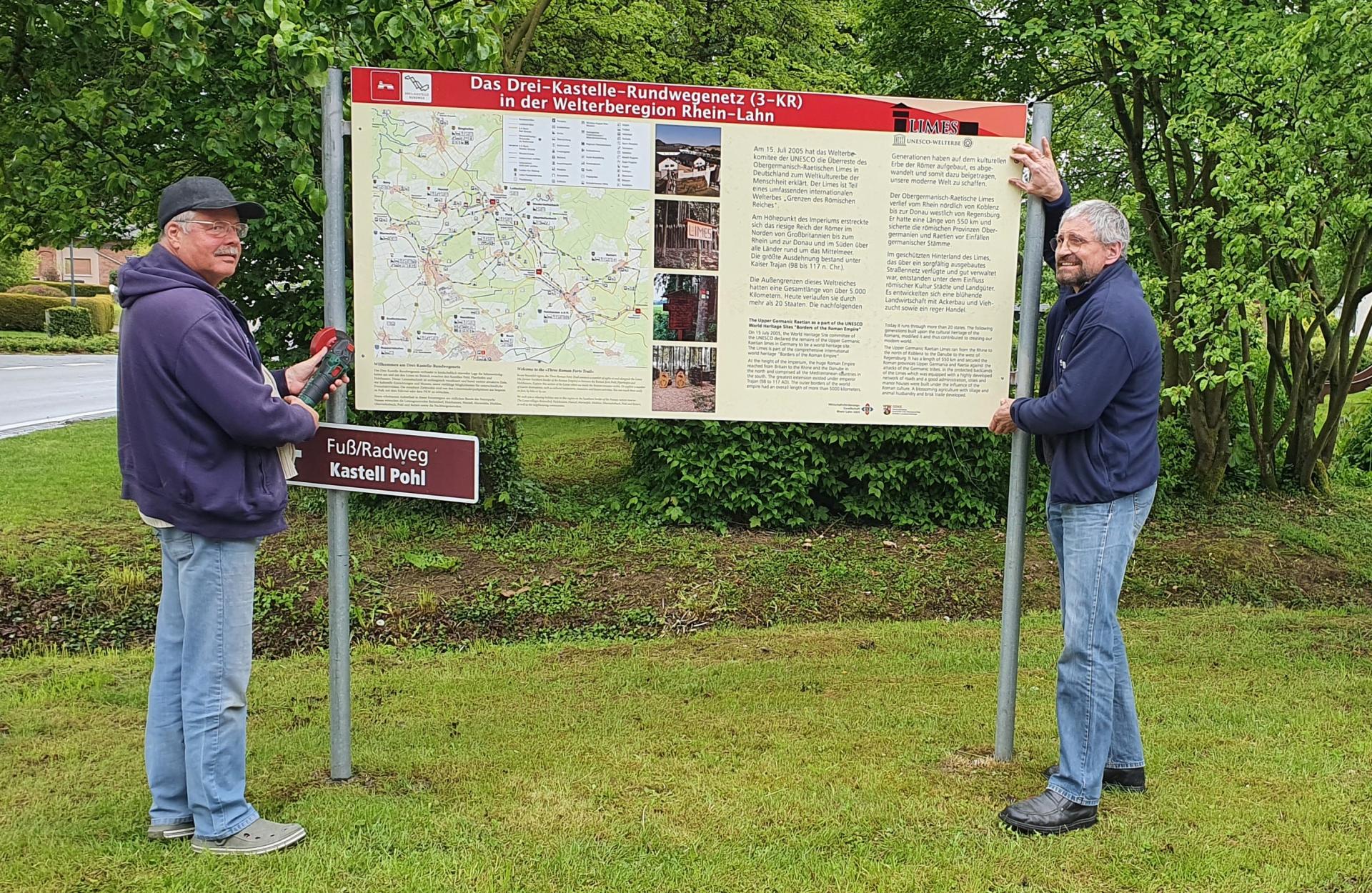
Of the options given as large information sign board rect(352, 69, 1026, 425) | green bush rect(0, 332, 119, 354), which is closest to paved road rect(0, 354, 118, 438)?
green bush rect(0, 332, 119, 354)

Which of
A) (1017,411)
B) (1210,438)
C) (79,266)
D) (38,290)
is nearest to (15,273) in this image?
(38,290)

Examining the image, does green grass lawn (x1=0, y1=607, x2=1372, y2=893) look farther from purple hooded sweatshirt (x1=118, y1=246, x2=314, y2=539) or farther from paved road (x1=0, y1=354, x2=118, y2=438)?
paved road (x1=0, y1=354, x2=118, y2=438)

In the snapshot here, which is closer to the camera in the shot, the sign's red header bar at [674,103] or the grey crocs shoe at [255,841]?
the grey crocs shoe at [255,841]

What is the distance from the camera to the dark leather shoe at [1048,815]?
3.77 meters

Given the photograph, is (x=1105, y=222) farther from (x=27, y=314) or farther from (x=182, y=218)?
(x=27, y=314)

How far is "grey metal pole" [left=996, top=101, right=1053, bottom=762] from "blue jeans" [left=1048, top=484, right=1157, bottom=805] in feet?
1.02

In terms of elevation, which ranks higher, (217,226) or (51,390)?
(217,226)

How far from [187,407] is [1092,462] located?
9.79 ft

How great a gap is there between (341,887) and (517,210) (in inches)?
94.7

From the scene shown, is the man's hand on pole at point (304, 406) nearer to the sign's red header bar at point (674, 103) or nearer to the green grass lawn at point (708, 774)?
the sign's red header bar at point (674, 103)

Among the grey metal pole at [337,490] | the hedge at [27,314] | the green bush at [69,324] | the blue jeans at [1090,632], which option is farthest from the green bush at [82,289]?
the blue jeans at [1090,632]

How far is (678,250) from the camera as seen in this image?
160 inches

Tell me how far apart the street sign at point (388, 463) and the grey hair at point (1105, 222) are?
229 cm

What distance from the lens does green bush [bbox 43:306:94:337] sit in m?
34.0
